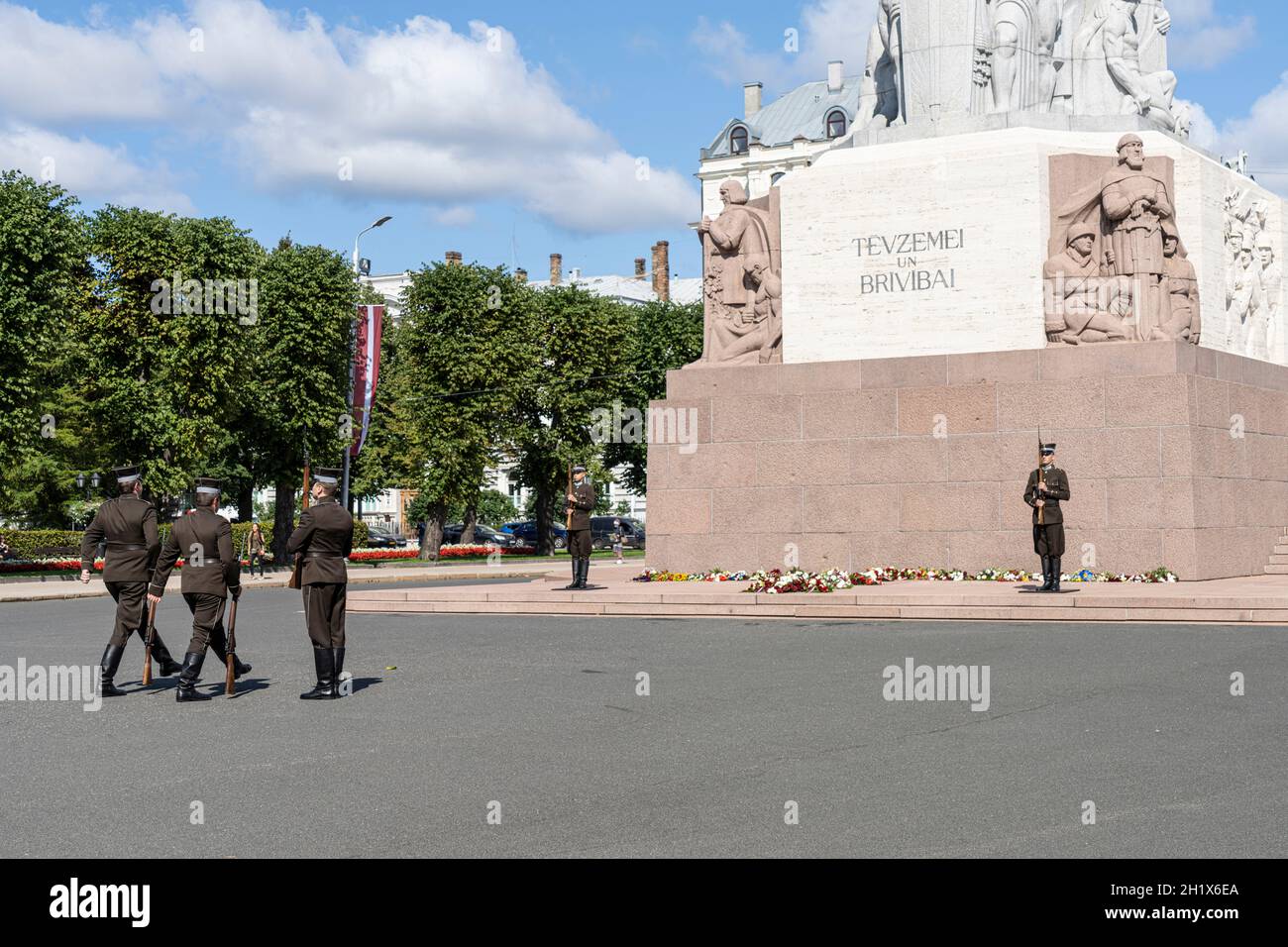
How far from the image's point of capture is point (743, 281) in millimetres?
25094

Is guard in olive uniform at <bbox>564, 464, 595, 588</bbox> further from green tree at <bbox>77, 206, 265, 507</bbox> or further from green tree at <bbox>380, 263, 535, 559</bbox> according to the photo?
green tree at <bbox>380, 263, 535, 559</bbox>

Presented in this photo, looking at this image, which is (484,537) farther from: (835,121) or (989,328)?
(989,328)

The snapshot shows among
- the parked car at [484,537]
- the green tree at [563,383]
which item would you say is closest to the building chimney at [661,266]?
the parked car at [484,537]

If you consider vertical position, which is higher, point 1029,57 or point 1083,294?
point 1029,57

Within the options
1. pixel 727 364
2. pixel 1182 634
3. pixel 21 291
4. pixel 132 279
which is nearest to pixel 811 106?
pixel 132 279

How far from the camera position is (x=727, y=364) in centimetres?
2473

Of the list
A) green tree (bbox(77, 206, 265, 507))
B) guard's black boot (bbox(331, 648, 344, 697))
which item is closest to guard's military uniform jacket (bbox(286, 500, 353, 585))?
guard's black boot (bbox(331, 648, 344, 697))

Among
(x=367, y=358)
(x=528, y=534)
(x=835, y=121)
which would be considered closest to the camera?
(x=367, y=358)

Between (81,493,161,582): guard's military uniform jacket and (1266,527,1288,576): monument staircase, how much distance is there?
55.2 feet

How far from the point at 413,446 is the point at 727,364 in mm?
34883

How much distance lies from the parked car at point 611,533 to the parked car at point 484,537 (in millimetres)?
4083

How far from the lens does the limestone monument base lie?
68.8ft

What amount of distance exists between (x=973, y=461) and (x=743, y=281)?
540 cm

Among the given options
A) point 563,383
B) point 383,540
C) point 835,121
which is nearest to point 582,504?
point 563,383
